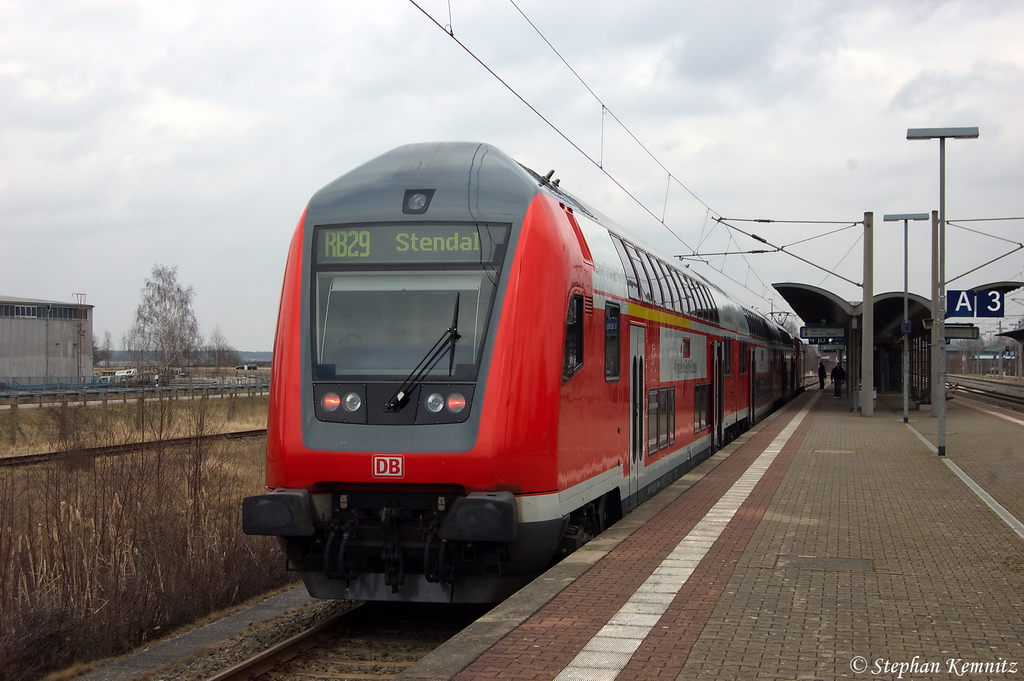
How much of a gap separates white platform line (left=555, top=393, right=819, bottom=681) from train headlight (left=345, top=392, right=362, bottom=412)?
8.32ft

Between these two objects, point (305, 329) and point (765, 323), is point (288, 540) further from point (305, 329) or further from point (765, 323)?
point (765, 323)

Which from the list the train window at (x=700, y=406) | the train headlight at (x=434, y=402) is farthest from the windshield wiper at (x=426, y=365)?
the train window at (x=700, y=406)

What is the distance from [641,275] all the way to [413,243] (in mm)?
4580

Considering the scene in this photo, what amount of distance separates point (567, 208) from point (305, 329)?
2.69m

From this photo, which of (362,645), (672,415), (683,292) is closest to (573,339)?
(362,645)

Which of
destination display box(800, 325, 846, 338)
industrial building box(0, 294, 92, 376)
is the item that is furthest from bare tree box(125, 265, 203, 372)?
destination display box(800, 325, 846, 338)

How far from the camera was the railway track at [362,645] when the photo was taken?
23.1 feet

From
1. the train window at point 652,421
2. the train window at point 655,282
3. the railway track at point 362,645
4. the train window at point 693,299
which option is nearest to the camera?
the railway track at point 362,645

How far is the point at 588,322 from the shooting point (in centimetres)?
882

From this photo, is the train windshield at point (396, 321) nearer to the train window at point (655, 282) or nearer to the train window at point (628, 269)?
the train window at point (628, 269)

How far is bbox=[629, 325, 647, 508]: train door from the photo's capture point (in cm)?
1095

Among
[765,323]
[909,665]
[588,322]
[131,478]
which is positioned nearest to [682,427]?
[588,322]

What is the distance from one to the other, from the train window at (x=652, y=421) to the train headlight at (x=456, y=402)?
4.83 m

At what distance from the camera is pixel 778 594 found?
7258 mm
